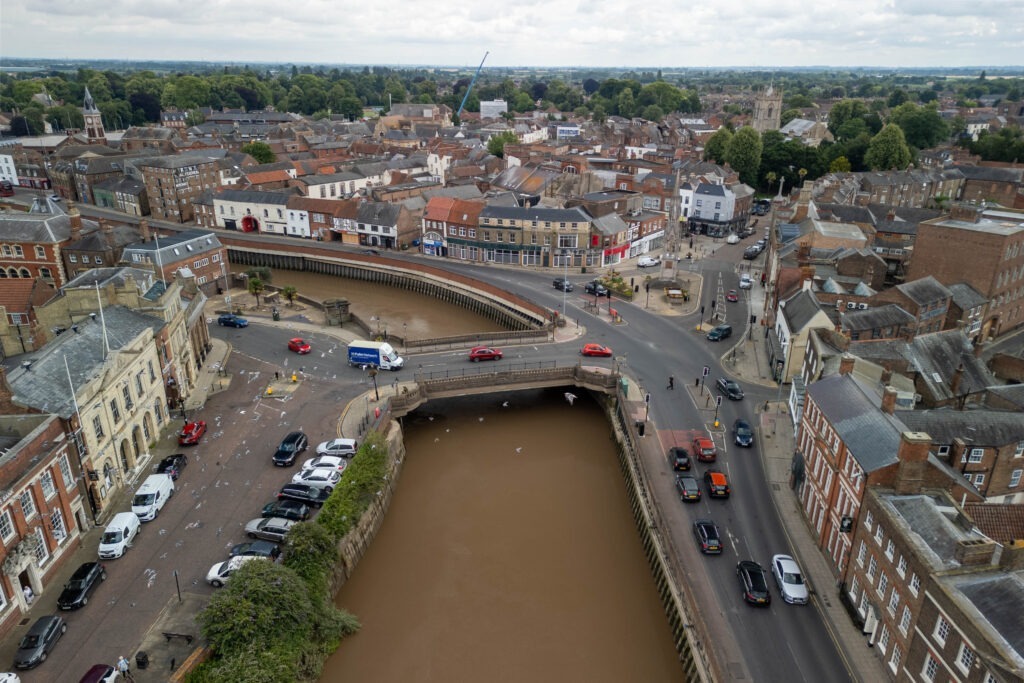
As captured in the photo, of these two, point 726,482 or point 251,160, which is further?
point 251,160

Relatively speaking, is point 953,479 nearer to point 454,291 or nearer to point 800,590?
point 800,590

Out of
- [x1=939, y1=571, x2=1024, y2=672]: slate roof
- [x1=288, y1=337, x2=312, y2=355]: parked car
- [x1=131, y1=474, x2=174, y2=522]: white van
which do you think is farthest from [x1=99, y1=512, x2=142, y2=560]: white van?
[x1=939, y1=571, x2=1024, y2=672]: slate roof

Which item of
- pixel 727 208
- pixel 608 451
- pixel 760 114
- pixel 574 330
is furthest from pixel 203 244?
pixel 760 114

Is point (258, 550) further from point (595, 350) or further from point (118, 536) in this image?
point (595, 350)

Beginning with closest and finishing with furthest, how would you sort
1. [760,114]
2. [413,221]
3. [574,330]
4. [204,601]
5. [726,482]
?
[204,601] → [726,482] → [574,330] → [413,221] → [760,114]

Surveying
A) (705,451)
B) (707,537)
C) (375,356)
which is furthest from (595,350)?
(707,537)

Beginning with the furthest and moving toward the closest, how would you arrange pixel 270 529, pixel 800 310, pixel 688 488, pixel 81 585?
pixel 800 310
pixel 688 488
pixel 270 529
pixel 81 585

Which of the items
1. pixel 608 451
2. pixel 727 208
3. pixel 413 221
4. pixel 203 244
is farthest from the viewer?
pixel 727 208
